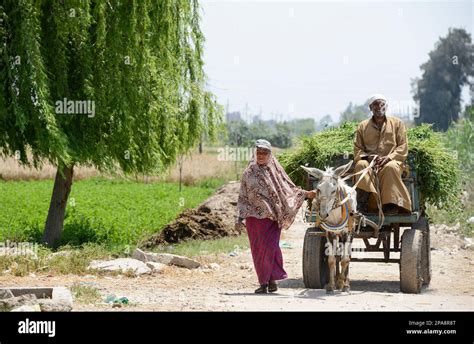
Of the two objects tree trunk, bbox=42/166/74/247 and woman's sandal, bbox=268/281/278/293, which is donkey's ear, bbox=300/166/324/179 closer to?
woman's sandal, bbox=268/281/278/293

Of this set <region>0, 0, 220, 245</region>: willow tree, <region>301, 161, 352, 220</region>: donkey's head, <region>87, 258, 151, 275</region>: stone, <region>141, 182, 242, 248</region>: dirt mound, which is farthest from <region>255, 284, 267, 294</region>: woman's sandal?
<region>141, 182, 242, 248</region>: dirt mound

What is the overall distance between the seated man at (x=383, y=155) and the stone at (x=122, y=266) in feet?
12.3

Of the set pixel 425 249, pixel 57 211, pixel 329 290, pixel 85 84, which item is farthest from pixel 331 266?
pixel 57 211

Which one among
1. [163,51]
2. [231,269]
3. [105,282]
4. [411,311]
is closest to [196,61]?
[163,51]

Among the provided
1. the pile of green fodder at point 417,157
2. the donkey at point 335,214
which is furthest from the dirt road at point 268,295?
the pile of green fodder at point 417,157

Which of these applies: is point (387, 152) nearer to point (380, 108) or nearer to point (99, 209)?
point (380, 108)

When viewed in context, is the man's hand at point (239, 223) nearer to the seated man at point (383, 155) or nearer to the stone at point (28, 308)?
the seated man at point (383, 155)

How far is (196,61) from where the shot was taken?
21141mm

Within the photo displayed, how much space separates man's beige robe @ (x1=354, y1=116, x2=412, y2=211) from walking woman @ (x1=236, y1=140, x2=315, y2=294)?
94 centimetres

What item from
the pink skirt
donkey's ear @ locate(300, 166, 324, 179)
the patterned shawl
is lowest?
the pink skirt

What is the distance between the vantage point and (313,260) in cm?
1154

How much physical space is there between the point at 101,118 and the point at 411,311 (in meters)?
9.03

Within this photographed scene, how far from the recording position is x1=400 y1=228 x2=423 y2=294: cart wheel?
11.3 metres
